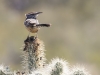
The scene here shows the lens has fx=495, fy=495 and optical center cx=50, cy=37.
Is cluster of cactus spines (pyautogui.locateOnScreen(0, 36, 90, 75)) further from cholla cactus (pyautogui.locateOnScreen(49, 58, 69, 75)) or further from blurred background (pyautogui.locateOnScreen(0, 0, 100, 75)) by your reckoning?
blurred background (pyautogui.locateOnScreen(0, 0, 100, 75))

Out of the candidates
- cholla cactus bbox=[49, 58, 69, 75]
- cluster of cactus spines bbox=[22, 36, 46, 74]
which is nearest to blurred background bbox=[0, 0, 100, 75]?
cluster of cactus spines bbox=[22, 36, 46, 74]

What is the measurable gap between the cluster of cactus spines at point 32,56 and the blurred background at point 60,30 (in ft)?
58.1

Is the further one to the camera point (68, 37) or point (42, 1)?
point (42, 1)

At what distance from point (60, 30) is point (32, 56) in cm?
2750

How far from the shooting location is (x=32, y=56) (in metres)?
6.87

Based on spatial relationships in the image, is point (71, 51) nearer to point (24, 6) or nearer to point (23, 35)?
point (23, 35)

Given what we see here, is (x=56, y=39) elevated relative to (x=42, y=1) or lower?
lower

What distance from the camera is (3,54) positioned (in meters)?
29.5

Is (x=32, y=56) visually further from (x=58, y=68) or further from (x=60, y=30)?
(x=60, y=30)

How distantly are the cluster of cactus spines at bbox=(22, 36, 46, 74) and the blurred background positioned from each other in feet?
58.1

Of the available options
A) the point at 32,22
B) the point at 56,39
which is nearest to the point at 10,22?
the point at 56,39

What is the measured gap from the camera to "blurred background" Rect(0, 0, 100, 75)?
2927 cm

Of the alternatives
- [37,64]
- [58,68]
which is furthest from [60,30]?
[58,68]

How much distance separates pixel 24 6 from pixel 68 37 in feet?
34.0
